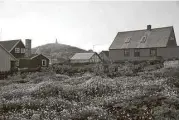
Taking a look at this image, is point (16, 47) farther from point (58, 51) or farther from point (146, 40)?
point (58, 51)

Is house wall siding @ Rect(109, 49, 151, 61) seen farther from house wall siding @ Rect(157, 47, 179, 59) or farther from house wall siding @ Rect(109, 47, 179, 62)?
house wall siding @ Rect(157, 47, 179, 59)

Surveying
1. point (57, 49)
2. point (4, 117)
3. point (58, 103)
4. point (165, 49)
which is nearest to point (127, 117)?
point (58, 103)

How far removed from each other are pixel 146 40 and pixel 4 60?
102 ft

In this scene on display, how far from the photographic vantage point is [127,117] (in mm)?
10734

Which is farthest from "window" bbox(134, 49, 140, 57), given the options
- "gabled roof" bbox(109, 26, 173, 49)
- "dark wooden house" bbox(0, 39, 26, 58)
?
"dark wooden house" bbox(0, 39, 26, 58)

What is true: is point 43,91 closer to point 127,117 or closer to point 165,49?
point 127,117

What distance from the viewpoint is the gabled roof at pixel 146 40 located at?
175 ft

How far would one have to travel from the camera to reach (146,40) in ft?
182

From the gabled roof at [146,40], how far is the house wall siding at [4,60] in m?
25.9

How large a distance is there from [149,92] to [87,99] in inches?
153

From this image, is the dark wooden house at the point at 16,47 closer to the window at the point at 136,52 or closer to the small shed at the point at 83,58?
the small shed at the point at 83,58

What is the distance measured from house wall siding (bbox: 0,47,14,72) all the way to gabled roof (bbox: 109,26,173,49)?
25895 mm

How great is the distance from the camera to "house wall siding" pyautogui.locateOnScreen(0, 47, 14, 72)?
42375 mm

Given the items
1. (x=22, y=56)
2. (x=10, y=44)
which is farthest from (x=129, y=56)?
(x=10, y=44)
